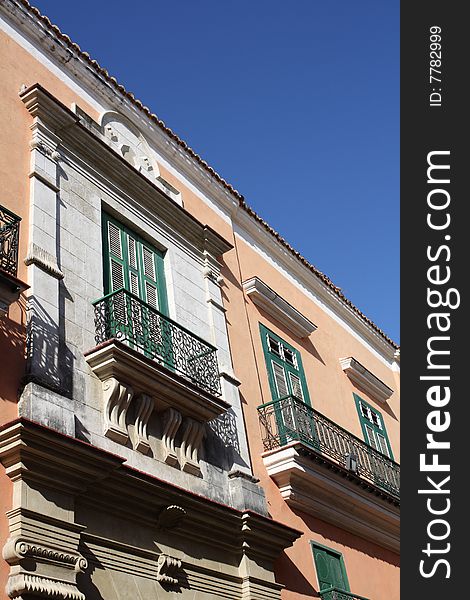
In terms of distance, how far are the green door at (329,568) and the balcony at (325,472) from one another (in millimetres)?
490

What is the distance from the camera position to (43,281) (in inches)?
324

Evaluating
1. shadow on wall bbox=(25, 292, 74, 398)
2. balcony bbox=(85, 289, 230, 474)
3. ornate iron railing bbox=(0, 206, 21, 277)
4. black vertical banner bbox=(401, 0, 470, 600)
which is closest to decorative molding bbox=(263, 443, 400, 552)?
balcony bbox=(85, 289, 230, 474)

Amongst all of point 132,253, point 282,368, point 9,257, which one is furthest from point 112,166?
point 282,368

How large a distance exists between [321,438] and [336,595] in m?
2.31

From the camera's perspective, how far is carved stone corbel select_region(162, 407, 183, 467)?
8.77 meters

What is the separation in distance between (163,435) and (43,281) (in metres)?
2.11

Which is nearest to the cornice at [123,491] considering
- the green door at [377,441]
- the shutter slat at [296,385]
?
the shutter slat at [296,385]

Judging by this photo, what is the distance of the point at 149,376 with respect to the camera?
28.0 feet

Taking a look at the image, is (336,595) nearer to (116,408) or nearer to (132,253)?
(116,408)

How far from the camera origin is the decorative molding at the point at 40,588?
6.24 meters

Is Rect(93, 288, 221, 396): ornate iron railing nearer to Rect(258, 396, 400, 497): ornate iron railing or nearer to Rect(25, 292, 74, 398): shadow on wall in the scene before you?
Rect(25, 292, 74, 398): shadow on wall

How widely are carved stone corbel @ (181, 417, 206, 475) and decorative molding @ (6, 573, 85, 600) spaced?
248cm

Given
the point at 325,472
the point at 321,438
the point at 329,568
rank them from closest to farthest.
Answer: the point at 329,568 < the point at 325,472 < the point at 321,438

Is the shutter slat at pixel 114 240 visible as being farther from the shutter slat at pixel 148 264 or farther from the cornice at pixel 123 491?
the cornice at pixel 123 491
